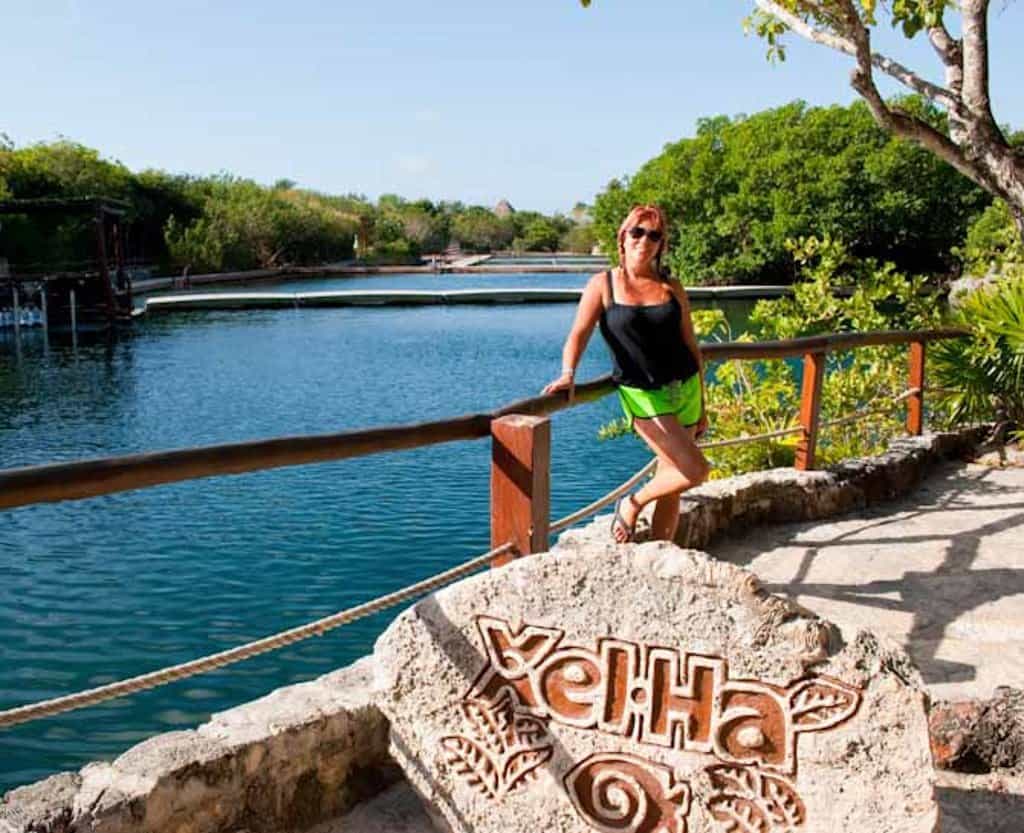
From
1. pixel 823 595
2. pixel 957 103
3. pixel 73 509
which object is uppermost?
pixel 957 103

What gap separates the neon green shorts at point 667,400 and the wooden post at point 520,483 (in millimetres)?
587

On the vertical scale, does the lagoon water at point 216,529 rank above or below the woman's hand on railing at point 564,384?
below

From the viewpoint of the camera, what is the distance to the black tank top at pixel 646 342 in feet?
10.0

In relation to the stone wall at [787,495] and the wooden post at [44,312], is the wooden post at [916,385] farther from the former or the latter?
the wooden post at [44,312]

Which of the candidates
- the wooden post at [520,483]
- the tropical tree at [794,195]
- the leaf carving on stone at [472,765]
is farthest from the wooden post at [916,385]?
the tropical tree at [794,195]

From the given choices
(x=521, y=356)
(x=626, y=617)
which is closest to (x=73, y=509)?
(x=626, y=617)

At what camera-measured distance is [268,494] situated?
1038cm

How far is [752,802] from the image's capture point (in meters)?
1.99

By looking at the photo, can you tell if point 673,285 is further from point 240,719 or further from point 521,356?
point 521,356

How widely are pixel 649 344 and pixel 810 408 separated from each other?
214cm

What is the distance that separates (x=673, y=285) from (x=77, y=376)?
1894 centimetres

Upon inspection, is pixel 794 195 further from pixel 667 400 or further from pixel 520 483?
pixel 520 483

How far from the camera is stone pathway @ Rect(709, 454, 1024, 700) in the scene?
330cm

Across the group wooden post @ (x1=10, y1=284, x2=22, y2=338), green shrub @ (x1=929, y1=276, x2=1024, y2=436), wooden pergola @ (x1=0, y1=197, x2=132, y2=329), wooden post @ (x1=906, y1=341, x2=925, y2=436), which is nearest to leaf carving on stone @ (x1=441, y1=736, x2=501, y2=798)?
wooden post @ (x1=906, y1=341, x2=925, y2=436)
